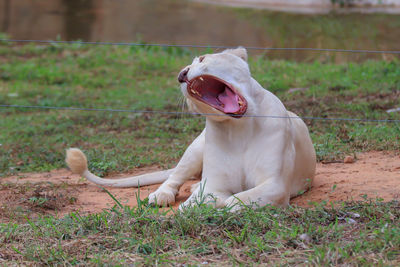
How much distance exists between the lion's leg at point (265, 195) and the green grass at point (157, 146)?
0.43ft

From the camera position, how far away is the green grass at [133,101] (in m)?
6.48

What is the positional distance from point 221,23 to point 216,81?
1280cm

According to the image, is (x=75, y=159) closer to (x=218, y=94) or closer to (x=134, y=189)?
(x=134, y=189)

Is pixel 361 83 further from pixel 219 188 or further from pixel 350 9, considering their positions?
pixel 350 9

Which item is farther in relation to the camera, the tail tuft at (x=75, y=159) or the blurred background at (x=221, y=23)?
the blurred background at (x=221, y=23)

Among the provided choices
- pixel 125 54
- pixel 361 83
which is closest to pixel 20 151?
pixel 361 83

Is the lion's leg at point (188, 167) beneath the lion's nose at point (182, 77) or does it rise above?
beneath

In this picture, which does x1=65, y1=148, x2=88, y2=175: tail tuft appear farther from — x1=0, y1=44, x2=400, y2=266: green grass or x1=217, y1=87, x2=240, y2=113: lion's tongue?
x1=217, y1=87, x2=240, y2=113: lion's tongue

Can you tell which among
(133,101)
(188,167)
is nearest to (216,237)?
(188,167)

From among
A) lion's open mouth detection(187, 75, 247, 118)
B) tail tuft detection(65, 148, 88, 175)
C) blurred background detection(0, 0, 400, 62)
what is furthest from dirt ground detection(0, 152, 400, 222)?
blurred background detection(0, 0, 400, 62)

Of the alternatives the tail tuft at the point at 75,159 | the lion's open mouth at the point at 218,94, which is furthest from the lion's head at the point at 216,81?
the tail tuft at the point at 75,159

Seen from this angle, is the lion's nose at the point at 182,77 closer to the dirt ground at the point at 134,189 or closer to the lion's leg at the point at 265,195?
the lion's leg at the point at 265,195

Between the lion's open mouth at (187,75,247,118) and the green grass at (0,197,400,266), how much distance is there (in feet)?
2.08

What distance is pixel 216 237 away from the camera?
11.9ft
